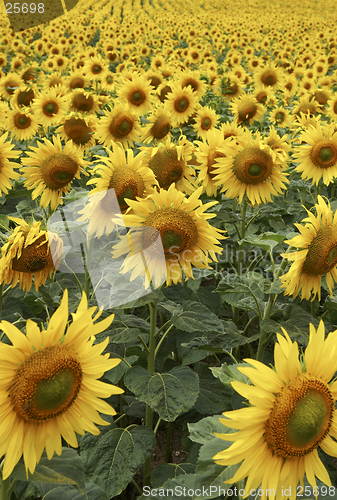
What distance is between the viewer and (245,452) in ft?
3.51

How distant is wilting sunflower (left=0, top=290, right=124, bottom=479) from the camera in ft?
3.64

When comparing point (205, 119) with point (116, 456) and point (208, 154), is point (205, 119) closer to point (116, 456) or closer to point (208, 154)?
point (208, 154)

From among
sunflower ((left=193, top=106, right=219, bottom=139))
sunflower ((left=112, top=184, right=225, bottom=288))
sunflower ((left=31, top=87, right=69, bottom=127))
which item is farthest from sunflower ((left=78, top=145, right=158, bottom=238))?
sunflower ((left=31, top=87, right=69, bottom=127))

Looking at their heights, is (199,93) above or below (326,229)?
above

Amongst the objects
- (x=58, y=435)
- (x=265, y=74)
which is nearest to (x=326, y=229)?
(x=58, y=435)

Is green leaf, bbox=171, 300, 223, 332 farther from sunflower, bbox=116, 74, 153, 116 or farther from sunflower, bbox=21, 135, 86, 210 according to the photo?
sunflower, bbox=116, 74, 153, 116

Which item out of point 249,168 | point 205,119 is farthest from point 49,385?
point 205,119

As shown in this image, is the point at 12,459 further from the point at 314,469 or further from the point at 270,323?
the point at 270,323

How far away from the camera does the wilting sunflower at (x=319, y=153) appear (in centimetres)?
355

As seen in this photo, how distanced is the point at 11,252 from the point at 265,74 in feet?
24.3

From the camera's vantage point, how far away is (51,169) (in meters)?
2.81

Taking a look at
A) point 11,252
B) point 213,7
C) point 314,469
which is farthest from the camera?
point 213,7

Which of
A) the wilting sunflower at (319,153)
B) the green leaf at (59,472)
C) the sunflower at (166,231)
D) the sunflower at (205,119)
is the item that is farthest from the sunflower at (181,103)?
the green leaf at (59,472)

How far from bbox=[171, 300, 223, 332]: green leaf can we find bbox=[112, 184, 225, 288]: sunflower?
0.21m
